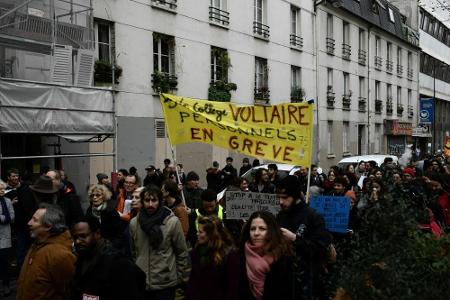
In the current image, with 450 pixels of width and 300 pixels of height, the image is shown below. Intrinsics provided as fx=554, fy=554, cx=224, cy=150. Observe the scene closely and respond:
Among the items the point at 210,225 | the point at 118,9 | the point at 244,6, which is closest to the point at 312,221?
the point at 210,225

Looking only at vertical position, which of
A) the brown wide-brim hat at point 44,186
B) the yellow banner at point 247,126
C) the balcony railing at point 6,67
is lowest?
the brown wide-brim hat at point 44,186

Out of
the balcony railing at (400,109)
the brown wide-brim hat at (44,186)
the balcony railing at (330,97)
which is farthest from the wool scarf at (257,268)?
the balcony railing at (400,109)

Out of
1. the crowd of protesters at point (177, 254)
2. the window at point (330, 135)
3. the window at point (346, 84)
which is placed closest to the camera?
the crowd of protesters at point (177, 254)

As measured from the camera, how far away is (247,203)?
234 inches

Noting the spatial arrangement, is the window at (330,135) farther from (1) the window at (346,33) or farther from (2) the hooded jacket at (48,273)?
(2) the hooded jacket at (48,273)

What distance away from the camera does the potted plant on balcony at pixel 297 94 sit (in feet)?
86.2

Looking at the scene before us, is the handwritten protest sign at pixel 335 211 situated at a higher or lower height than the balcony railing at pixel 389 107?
lower

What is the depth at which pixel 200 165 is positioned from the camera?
1988cm

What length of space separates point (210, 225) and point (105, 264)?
1.05 metres

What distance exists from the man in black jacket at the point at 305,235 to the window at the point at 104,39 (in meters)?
12.5

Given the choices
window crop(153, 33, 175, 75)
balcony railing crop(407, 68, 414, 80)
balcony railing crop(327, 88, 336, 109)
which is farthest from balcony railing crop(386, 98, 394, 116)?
window crop(153, 33, 175, 75)

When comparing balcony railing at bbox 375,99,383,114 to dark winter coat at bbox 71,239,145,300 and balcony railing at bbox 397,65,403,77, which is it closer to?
balcony railing at bbox 397,65,403,77

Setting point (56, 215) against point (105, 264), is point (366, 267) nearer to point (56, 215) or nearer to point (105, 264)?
point (105, 264)

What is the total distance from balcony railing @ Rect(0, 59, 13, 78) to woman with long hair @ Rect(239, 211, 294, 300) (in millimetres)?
9982
